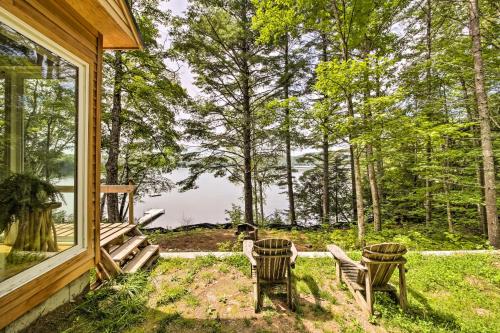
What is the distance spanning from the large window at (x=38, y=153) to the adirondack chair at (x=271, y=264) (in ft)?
8.01

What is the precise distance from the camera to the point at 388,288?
3.14m

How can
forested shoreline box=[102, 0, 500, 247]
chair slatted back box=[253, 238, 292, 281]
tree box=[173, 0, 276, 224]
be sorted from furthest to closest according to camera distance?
1. tree box=[173, 0, 276, 224]
2. forested shoreline box=[102, 0, 500, 247]
3. chair slatted back box=[253, 238, 292, 281]

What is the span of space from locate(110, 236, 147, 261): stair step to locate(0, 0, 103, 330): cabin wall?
0.46m

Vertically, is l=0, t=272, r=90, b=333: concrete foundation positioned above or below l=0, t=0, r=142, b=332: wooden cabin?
below

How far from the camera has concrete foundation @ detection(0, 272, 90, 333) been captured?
223cm

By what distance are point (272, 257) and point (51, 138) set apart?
321cm

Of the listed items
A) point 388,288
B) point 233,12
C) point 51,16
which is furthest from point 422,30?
point 51,16

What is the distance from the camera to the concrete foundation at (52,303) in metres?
2.23

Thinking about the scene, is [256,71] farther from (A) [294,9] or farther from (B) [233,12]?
(A) [294,9]

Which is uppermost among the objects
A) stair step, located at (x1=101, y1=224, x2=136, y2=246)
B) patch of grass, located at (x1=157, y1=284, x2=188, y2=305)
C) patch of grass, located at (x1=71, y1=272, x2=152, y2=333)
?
stair step, located at (x1=101, y1=224, x2=136, y2=246)

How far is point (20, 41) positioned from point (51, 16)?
16.5 inches

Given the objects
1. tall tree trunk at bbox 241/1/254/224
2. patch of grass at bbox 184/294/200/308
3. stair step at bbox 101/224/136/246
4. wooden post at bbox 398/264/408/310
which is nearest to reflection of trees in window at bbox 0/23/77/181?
stair step at bbox 101/224/136/246

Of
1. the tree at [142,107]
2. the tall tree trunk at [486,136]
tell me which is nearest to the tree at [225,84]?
the tree at [142,107]

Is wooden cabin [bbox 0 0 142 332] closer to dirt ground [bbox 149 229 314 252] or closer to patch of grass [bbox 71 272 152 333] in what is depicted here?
patch of grass [bbox 71 272 152 333]
